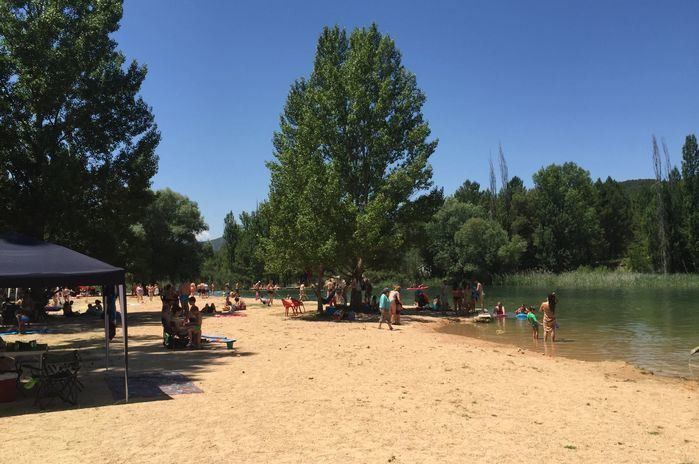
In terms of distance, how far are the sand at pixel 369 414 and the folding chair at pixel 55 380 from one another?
0.90 ft

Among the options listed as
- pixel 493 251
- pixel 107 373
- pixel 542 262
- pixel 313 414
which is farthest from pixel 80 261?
pixel 542 262

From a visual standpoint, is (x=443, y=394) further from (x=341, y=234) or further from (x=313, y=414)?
(x=341, y=234)

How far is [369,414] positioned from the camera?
27.4 feet

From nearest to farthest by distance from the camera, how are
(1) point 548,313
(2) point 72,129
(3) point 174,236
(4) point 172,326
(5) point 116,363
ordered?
(5) point 116,363, (4) point 172,326, (1) point 548,313, (2) point 72,129, (3) point 174,236

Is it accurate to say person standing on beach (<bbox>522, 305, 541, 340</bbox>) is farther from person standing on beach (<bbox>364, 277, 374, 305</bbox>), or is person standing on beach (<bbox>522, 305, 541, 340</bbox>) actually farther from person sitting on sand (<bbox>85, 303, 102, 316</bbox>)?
person sitting on sand (<bbox>85, 303, 102, 316</bbox>)

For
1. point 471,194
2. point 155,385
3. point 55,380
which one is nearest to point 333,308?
point 155,385

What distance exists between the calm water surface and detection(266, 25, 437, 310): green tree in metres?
6.51

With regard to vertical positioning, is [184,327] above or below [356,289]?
below

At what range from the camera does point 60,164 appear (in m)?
23.0

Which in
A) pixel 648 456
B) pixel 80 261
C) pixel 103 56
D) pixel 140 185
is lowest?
pixel 648 456

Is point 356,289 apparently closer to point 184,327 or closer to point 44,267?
point 184,327

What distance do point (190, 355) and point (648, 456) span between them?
1079 centimetres

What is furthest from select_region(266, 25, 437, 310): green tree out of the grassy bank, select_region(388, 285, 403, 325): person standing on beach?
the grassy bank

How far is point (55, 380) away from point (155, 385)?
72.9 inches
